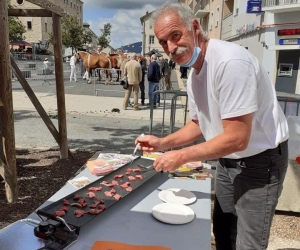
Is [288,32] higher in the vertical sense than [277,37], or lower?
higher

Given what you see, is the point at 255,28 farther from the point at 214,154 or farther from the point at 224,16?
the point at 214,154

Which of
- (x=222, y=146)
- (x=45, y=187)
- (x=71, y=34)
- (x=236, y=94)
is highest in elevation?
(x=71, y=34)

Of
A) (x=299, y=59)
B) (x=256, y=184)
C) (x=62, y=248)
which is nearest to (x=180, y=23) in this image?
(x=256, y=184)

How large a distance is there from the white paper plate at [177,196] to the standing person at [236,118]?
25 centimetres

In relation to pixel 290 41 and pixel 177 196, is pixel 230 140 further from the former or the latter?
pixel 290 41

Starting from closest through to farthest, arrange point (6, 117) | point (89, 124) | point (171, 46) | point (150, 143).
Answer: point (171, 46)
point (150, 143)
point (6, 117)
point (89, 124)

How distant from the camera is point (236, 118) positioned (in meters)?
→ 1.37

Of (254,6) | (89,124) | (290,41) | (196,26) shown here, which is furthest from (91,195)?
(254,6)

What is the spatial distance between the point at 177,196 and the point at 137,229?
0.40 m

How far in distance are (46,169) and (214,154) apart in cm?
335

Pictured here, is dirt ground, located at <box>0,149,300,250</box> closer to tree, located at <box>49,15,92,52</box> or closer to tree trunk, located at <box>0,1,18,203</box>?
tree trunk, located at <box>0,1,18,203</box>

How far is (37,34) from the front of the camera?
59.1m

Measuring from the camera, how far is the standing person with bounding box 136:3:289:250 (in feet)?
4.46

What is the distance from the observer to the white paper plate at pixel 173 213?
1.53 meters
